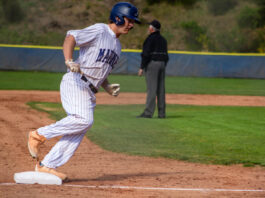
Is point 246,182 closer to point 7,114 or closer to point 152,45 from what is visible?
point 152,45

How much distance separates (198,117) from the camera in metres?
10.3

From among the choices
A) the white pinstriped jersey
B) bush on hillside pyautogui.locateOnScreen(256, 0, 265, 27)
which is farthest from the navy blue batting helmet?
bush on hillside pyautogui.locateOnScreen(256, 0, 265, 27)

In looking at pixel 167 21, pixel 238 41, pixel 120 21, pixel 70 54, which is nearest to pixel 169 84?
pixel 120 21

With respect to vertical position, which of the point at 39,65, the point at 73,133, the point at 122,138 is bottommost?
the point at 39,65

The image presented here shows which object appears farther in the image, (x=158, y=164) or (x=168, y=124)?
(x=168, y=124)

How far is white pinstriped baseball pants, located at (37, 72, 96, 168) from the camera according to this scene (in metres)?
4.25

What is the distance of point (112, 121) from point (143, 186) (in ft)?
16.4

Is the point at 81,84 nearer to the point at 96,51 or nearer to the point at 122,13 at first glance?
the point at 96,51

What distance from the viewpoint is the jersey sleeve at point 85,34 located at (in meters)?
4.21

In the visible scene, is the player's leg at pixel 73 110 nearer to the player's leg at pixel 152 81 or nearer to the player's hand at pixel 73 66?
the player's hand at pixel 73 66

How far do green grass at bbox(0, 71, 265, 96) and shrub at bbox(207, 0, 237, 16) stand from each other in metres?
18.9

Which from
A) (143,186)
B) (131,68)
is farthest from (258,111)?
(131,68)

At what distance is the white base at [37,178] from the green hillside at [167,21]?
30594 millimetres

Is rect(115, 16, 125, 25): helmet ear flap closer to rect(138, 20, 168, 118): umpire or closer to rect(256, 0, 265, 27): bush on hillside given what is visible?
rect(138, 20, 168, 118): umpire
